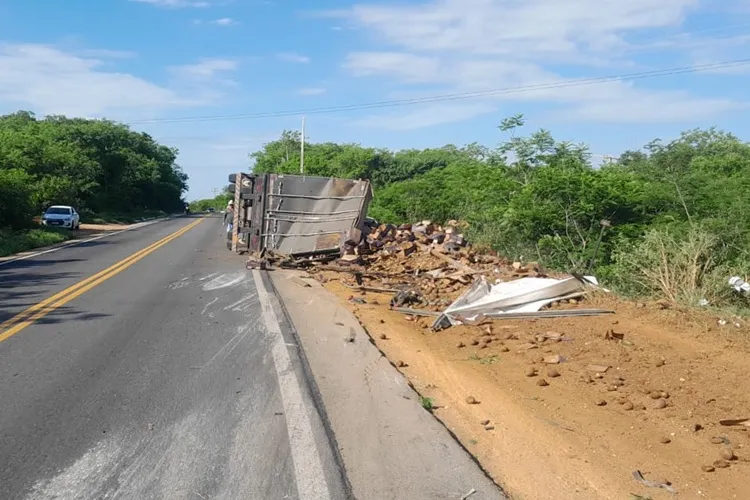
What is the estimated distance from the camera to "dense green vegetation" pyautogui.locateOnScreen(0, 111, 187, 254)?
30.5 metres

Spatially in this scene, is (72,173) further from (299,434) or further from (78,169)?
(299,434)

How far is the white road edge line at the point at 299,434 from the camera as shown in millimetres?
4543

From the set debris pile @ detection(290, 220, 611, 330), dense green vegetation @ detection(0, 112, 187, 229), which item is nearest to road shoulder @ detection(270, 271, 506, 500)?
debris pile @ detection(290, 220, 611, 330)

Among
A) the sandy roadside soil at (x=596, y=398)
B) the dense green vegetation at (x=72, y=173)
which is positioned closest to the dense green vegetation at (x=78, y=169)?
the dense green vegetation at (x=72, y=173)

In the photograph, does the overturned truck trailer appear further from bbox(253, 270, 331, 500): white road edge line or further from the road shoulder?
bbox(253, 270, 331, 500): white road edge line

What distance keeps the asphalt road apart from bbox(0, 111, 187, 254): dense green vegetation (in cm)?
1638

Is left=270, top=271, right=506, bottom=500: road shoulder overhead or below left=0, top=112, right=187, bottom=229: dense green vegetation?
below

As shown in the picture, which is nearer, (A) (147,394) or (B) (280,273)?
(A) (147,394)

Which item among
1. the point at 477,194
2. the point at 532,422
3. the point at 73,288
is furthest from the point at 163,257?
the point at 532,422

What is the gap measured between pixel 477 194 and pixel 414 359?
1306 centimetres

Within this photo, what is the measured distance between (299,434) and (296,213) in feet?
47.2

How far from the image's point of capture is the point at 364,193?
19828 mm

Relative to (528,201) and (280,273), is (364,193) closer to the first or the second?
(280,273)

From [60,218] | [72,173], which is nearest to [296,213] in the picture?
[60,218]
